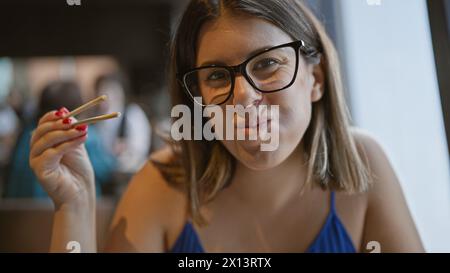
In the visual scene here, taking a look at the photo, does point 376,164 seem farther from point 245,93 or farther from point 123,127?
point 123,127

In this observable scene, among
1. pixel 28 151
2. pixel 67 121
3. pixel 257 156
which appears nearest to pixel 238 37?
pixel 257 156

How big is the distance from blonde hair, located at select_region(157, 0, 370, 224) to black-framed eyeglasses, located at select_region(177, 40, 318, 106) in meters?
0.03

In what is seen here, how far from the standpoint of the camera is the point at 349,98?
1.97 feet

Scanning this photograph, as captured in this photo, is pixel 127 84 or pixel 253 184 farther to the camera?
pixel 127 84

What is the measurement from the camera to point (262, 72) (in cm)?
53

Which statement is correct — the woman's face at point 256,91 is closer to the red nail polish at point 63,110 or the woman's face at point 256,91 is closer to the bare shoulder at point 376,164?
the bare shoulder at point 376,164

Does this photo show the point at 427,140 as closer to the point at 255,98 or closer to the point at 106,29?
the point at 255,98

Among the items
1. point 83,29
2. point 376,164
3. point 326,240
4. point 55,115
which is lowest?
point 326,240

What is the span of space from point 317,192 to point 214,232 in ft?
0.61

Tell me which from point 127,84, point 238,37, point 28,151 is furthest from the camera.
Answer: point 127,84

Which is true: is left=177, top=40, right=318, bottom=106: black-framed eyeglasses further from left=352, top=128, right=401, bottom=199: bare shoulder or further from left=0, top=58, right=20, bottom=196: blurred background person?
left=0, top=58, right=20, bottom=196: blurred background person

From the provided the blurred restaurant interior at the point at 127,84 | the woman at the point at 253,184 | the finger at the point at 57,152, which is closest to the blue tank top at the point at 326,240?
the woman at the point at 253,184

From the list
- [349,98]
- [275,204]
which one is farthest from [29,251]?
[349,98]

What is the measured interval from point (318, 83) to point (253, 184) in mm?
198
